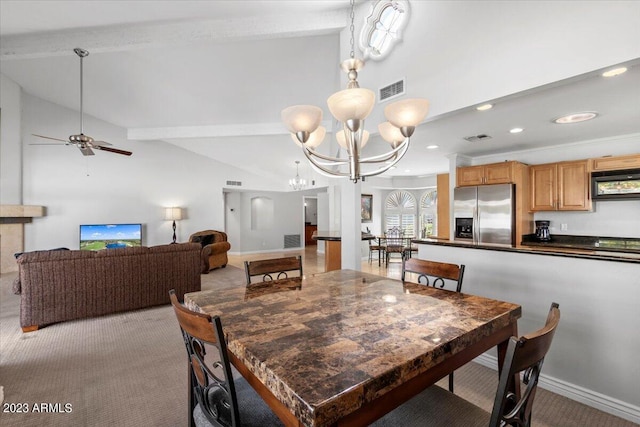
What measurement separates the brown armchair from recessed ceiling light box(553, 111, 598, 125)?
6.03m

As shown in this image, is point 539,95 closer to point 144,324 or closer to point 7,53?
point 144,324

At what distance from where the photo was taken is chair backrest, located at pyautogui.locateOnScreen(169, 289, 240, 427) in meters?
0.87

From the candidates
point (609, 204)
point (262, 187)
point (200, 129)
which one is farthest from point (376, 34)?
point (262, 187)

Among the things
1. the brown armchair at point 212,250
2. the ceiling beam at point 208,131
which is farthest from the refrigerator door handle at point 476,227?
the brown armchair at point 212,250

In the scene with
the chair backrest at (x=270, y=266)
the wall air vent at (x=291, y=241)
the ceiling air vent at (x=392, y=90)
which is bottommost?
the wall air vent at (x=291, y=241)

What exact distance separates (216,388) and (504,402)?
37.9 inches

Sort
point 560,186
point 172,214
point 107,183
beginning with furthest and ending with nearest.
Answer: point 172,214 → point 107,183 → point 560,186

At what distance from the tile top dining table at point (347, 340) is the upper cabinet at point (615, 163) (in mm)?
3709

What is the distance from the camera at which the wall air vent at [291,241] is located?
10.3m

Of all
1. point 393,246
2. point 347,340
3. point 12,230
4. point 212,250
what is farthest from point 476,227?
point 12,230

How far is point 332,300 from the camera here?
144cm

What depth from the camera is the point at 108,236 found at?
6648 mm

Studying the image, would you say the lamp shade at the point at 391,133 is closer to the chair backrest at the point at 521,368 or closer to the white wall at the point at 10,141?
the chair backrest at the point at 521,368

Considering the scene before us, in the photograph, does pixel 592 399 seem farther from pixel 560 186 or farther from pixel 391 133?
pixel 560 186
